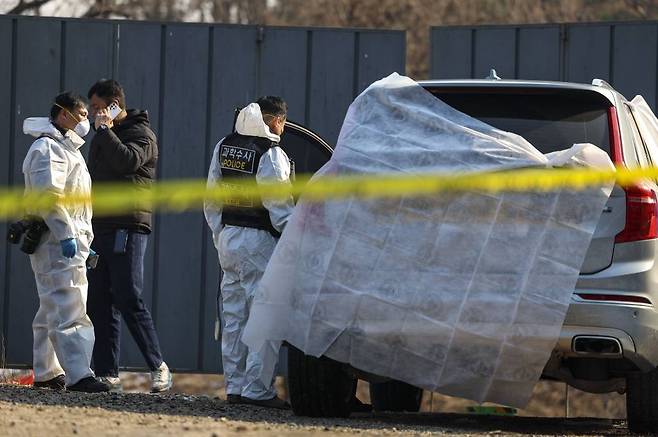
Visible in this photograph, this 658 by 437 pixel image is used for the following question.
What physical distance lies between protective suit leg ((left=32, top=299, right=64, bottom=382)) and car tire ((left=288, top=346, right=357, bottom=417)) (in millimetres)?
2296

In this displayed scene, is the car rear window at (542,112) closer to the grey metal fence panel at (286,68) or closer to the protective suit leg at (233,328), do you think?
the protective suit leg at (233,328)

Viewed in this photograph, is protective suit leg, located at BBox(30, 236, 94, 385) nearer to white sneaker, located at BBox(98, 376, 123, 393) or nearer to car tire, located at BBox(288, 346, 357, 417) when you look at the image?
white sneaker, located at BBox(98, 376, 123, 393)

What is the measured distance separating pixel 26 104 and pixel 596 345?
6.05 meters

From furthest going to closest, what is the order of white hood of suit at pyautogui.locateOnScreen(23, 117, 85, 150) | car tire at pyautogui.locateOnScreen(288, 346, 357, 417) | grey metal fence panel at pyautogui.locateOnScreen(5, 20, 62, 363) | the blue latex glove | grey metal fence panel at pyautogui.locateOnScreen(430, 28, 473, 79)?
grey metal fence panel at pyautogui.locateOnScreen(430, 28, 473, 79)
grey metal fence panel at pyautogui.locateOnScreen(5, 20, 62, 363)
white hood of suit at pyautogui.locateOnScreen(23, 117, 85, 150)
the blue latex glove
car tire at pyautogui.locateOnScreen(288, 346, 357, 417)

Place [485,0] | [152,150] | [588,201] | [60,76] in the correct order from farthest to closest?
[485,0], [60,76], [152,150], [588,201]

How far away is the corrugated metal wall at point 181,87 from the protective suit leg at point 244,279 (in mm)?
2623

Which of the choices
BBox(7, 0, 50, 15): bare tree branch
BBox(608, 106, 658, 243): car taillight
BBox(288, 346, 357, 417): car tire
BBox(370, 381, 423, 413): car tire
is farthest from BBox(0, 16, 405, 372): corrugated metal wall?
BBox(7, 0, 50, 15): bare tree branch

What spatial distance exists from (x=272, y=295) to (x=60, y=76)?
4941 mm

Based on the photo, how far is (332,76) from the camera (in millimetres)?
11984

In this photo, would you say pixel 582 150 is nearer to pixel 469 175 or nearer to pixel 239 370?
pixel 469 175

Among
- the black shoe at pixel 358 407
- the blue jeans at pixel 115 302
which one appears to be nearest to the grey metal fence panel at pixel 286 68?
the blue jeans at pixel 115 302

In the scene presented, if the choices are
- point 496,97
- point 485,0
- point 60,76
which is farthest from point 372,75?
point 485,0

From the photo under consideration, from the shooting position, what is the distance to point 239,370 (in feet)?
30.3

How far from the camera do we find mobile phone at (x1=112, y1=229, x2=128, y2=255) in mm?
9844
